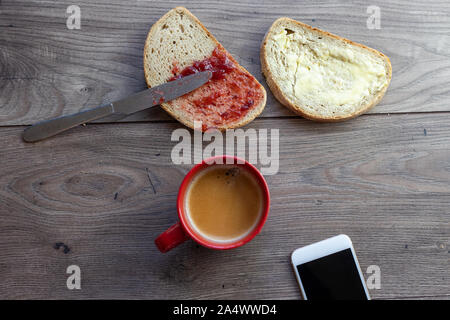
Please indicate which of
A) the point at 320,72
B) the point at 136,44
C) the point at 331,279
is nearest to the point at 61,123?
the point at 136,44

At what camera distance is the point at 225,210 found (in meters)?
0.95

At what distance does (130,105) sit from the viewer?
1.05 m

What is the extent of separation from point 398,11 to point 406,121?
339mm

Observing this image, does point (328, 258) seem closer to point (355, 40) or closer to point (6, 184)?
point (355, 40)

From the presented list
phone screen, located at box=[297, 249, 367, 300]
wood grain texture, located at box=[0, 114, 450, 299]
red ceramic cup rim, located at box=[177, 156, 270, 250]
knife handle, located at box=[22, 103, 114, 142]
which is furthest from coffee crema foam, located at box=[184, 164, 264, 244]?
knife handle, located at box=[22, 103, 114, 142]

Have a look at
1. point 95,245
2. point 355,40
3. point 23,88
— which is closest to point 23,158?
point 23,88

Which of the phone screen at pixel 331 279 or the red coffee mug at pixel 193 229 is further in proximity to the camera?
the phone screen at pixel 331 279

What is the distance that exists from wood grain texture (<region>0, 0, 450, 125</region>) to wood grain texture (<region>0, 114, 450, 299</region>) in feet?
0.32

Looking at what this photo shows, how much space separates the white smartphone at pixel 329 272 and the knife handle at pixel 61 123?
664 mm

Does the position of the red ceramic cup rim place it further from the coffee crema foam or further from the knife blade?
the knife blade

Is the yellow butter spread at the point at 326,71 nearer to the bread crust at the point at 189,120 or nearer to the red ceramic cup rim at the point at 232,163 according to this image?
the bread crust at the point at 189,120

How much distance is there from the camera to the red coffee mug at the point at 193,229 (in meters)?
0.93

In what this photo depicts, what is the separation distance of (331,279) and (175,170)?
20.7 inches

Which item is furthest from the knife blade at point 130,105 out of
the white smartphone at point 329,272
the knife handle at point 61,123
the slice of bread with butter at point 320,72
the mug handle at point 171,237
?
the white smartphone at point 329,272
